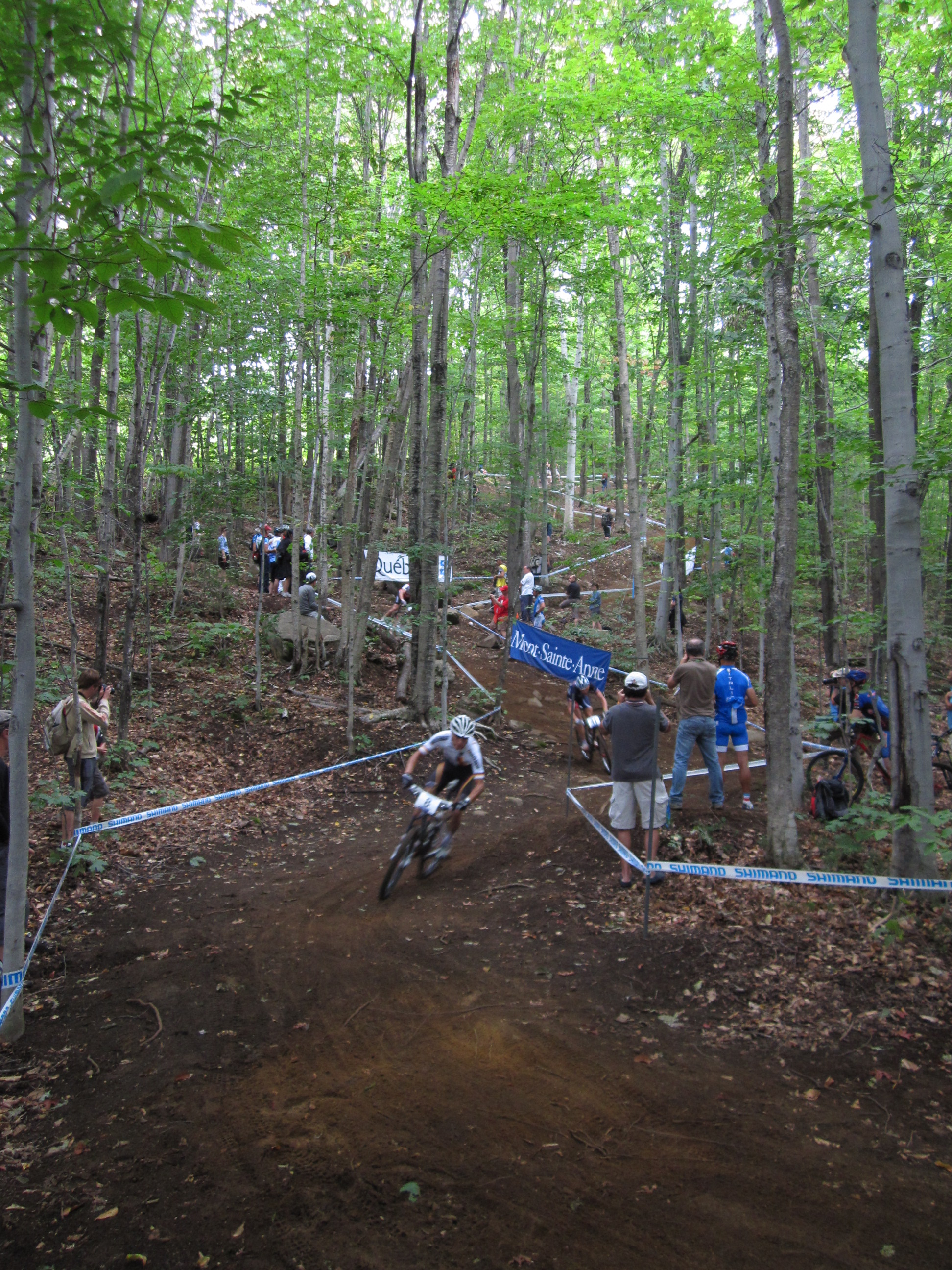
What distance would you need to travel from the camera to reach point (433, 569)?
41.4ft

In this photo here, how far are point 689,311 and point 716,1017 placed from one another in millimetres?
16710

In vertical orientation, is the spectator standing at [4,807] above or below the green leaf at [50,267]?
below

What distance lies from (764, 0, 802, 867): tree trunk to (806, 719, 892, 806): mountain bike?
6.49ft

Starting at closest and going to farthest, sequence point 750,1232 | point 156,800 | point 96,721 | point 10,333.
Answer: point 750,1232, point 10,333, point 96,721, point 156,800

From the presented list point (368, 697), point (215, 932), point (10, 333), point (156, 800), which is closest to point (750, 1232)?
point (215, 932)

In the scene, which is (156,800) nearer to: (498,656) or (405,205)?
(405,205)

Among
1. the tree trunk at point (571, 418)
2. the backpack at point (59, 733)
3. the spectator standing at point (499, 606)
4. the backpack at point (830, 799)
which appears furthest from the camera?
the tree trunk at point (571, 418)

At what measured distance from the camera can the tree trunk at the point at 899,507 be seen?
5410mm

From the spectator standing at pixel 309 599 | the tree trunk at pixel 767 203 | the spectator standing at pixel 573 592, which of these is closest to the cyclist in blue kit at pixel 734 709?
the tree trunk at pixel 767 203

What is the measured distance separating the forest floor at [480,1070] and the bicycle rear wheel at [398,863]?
164mm

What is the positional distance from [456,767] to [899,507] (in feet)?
15.8

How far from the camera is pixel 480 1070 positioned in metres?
4.18

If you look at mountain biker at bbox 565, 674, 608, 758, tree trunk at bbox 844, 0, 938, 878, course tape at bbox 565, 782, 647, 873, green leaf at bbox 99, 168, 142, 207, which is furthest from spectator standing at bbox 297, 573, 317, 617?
green leaf at bbox 99, 168, 142, 207

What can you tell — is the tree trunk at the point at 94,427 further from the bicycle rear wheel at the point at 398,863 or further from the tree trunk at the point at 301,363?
the bicycle rear wheel at the point at 398,863
